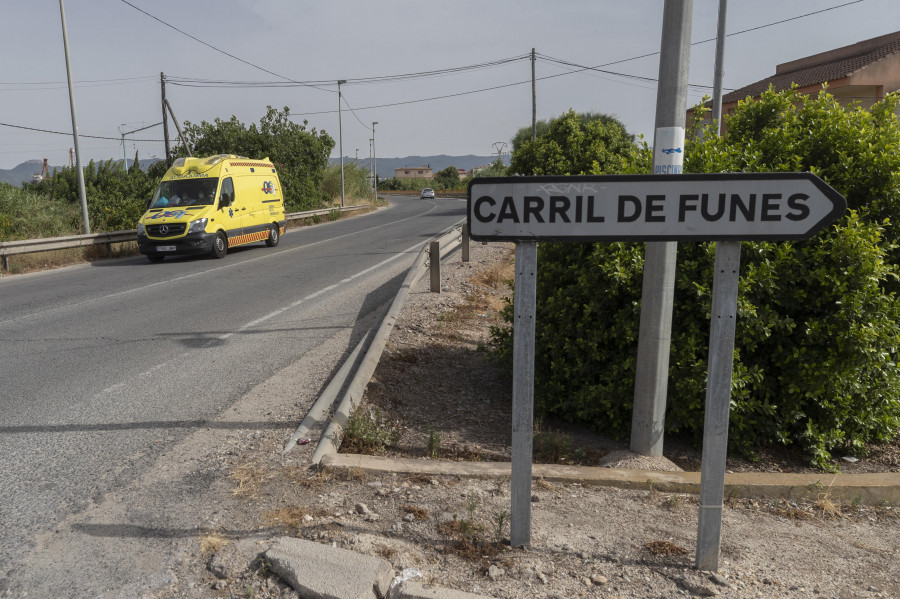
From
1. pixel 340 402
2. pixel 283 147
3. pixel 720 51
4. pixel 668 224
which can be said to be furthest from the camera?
pixel 283 147

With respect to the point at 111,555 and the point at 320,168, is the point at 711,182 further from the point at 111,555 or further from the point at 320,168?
the point at 320,168

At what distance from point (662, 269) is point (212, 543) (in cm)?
292

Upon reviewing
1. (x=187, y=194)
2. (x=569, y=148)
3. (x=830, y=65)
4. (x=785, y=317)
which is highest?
(x=830, y=65)

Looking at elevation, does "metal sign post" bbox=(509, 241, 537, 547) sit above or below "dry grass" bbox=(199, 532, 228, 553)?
above

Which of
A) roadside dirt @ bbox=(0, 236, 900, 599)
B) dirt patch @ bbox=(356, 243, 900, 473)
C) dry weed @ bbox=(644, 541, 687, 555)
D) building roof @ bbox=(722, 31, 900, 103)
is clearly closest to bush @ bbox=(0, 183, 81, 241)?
dirt patch @ bbox=(356, 243, 900, 473)

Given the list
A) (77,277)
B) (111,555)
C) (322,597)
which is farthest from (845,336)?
(77,277)

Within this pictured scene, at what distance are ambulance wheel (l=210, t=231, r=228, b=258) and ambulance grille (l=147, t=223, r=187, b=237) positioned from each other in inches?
32.9

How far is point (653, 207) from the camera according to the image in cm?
290

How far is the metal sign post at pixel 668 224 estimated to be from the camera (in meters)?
2.83

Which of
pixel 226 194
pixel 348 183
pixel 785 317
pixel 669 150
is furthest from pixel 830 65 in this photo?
Answer: pixel 348 183

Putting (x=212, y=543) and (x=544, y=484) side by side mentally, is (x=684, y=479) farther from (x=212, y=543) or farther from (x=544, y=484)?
(x=212, y=543)

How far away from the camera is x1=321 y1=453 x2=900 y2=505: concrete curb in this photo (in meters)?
3.76

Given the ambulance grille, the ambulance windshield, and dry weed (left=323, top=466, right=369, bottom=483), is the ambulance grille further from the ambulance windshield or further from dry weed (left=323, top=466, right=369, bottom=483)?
dry weed (left=323, top=466, right=369, bottom=483)

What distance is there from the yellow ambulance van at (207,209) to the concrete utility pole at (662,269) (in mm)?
13762
